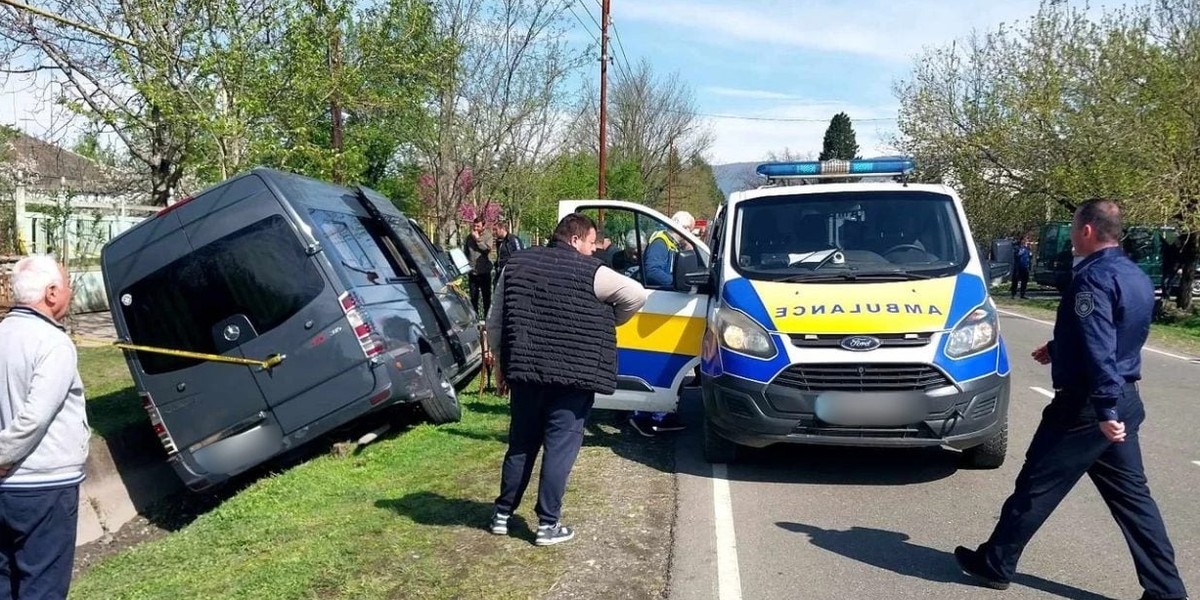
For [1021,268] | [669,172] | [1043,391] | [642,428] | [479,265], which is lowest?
[1021,268]

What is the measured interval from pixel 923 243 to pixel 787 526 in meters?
2.64

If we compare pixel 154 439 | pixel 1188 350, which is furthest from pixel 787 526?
pixel 1188 350

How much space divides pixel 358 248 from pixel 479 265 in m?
7.47

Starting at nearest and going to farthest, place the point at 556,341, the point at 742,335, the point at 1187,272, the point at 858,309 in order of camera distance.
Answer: the point at 556,341 → the point at 858,309 → the point at 742,335 → the point at 1187,272

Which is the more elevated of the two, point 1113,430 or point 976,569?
point 1113,430

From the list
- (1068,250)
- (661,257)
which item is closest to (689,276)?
(661,257)

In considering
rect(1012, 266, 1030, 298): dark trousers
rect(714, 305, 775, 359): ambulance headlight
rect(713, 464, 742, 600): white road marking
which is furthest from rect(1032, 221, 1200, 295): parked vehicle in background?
rect(713, 464, 742, 600): white road marking

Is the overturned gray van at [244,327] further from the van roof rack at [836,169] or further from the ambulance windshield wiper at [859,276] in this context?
the van roof rack at [836,169]

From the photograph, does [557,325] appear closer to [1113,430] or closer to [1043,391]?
[1113,430]

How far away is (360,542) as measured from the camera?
5207 millimetres

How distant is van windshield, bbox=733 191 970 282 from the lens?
22.7 ft

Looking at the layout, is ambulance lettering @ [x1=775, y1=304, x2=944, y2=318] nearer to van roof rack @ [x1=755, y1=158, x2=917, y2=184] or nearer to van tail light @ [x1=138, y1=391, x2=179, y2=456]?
van roof rack @ [x1=755, y1=158, x2=917, y2=184]

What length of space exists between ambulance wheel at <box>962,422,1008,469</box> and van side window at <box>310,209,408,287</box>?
4.57 meters

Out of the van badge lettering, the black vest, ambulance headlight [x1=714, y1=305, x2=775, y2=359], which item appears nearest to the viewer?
the black vest
